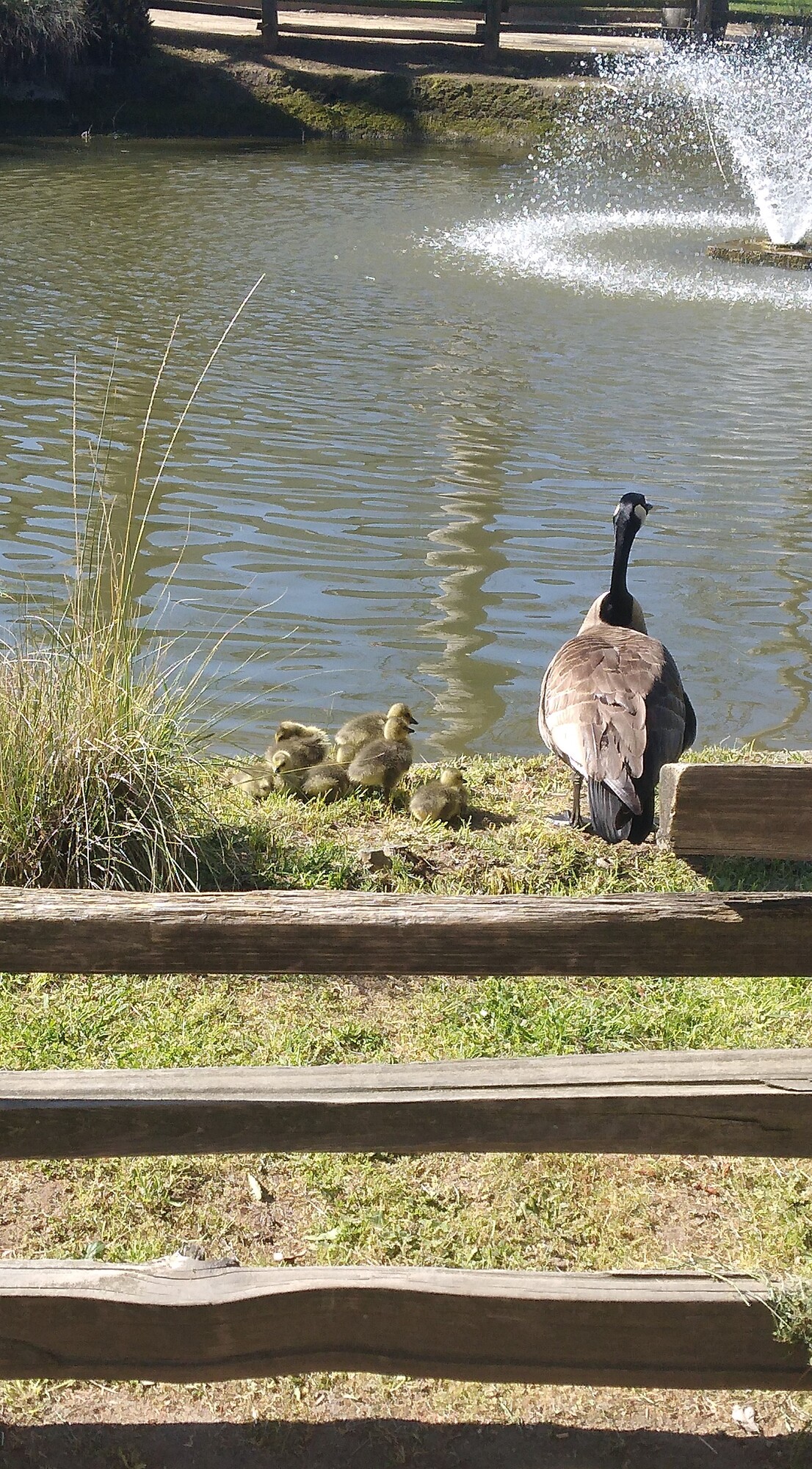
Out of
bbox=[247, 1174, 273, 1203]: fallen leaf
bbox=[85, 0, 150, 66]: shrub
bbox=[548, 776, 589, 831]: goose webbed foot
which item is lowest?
bbox=[247, 1174, 273, 1203]: fallen leaf

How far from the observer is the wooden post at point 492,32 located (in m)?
35.3

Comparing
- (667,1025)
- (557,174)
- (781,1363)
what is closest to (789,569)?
(667,1025)

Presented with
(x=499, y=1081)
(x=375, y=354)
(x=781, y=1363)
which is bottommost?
(x=781, y=1363)

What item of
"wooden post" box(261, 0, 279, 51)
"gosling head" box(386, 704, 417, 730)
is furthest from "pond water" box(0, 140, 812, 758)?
"wooden post" box(261, 0, 279, 51)

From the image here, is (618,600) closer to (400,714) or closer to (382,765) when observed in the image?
(400,714)

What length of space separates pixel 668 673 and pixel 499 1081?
110 inches

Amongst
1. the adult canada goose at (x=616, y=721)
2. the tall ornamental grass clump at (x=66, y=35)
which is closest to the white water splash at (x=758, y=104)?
the tall ornamental grass clump at (x=66, y=35)

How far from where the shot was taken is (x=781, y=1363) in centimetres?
270

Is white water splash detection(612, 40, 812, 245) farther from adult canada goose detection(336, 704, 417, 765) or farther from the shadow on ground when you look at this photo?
the shadow on ground

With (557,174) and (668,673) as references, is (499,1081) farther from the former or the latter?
(557,174)

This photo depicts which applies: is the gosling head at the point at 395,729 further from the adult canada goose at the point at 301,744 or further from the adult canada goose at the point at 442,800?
the adult canada goose at the point at 442,800

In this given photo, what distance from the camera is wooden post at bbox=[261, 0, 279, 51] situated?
3388 cm

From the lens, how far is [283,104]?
106 feet

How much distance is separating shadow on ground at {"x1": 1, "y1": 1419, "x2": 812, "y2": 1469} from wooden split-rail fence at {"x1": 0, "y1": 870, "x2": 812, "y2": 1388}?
0.94ft
